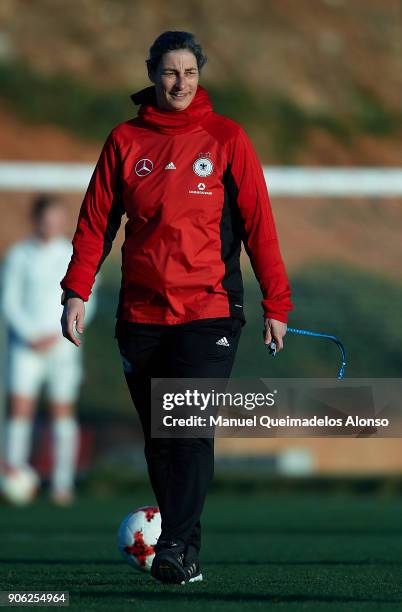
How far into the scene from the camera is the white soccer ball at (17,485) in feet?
37.1

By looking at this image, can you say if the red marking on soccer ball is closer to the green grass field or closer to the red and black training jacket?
the green grass field

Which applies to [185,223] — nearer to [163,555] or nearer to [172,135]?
[172,135]

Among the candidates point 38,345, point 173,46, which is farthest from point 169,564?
point 38,345

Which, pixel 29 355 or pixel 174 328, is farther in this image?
pixel 29 355

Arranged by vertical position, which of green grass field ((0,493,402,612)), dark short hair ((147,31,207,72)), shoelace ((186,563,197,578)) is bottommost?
green grass field ((0,493,402,612))

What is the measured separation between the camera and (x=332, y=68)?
135 ft

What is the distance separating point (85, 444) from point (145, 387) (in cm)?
982

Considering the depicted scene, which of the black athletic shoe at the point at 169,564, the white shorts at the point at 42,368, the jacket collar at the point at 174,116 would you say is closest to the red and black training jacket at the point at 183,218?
the jacket collar at the point at 174,116

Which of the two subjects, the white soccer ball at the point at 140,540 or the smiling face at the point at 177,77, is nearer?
the smiling face at the point at 177,77

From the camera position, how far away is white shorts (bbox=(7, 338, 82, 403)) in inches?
460

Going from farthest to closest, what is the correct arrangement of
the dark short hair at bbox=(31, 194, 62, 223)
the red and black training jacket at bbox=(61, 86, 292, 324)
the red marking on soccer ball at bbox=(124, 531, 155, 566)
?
the dark short hair at bbox=(31, 194, 62, 223) < the red marking on soccer ball at bbox=(124, 531, 155, 566) < the red and black training jacket at bbox=(61, 86, 292, 324)

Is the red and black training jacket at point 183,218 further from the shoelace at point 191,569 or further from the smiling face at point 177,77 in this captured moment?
the shoelace at point 191,569

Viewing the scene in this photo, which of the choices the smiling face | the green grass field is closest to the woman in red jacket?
the smiling face

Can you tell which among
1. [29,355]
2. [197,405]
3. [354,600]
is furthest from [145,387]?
[29,355]
